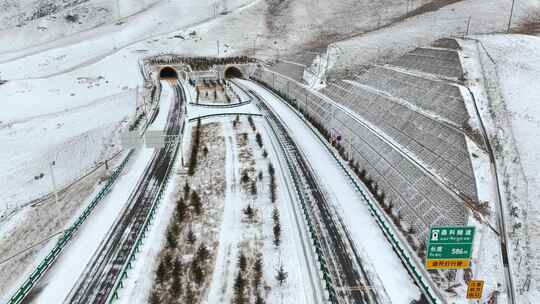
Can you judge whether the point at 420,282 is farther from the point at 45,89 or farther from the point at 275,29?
the point at 275,29

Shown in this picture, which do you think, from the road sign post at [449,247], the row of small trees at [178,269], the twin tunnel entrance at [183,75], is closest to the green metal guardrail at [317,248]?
the road sign post at [449,247]

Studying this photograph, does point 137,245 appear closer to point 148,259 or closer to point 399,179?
point 148,259

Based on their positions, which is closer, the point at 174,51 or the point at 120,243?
the point at 120,243

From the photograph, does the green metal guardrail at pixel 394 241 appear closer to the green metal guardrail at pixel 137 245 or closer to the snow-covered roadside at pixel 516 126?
the snow-covered roadside at pixel 516 126

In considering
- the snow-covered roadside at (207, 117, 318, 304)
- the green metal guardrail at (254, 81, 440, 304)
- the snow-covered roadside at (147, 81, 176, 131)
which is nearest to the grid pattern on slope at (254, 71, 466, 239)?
the green metal guardrail at (254, 81, 440, 304)

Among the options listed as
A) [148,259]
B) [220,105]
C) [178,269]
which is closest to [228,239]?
[178,269]

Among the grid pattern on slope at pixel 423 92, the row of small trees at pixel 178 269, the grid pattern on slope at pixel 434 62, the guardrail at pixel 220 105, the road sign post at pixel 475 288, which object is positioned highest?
the grid pattern on slope at pixel 434 62
